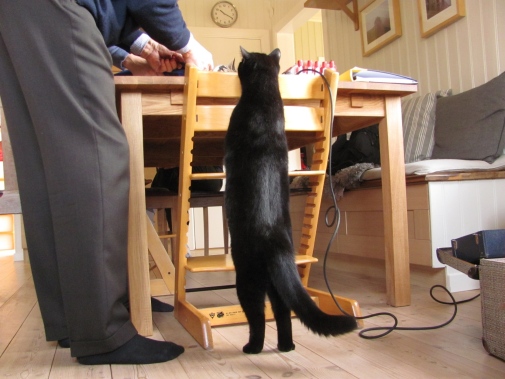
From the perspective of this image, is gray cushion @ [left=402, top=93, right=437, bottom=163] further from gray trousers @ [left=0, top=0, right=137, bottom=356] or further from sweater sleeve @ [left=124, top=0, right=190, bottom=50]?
gray trousers @ [left=0, top=0, right=137, bottom=356]

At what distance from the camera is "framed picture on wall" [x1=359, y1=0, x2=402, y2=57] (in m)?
3.21

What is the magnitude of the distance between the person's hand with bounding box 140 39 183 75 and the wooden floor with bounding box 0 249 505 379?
0.80 m

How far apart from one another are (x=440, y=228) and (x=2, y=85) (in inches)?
60.7

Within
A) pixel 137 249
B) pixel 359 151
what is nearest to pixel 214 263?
pixel 137 249

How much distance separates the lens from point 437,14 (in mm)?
2836

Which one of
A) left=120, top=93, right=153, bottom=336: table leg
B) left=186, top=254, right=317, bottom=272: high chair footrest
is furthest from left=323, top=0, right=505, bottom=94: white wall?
left=120, top=93, right=153, bottom=336: table leg

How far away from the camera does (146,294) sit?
4.34 ft

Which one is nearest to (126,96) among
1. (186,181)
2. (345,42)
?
(186,181)

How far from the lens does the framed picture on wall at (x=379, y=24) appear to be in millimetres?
3211

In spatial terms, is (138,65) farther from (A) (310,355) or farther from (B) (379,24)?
(B) (379,24)

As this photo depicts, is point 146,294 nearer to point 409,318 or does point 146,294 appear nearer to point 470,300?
point 409,318

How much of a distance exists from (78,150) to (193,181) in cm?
179

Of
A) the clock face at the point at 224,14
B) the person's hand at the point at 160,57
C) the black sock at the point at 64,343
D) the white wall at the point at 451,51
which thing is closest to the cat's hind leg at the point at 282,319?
the black sock at the point at 64,343

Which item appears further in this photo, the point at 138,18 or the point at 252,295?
the point at 138,18
